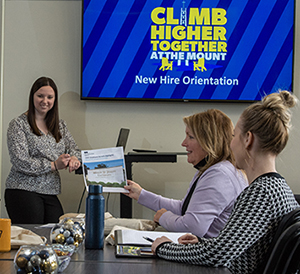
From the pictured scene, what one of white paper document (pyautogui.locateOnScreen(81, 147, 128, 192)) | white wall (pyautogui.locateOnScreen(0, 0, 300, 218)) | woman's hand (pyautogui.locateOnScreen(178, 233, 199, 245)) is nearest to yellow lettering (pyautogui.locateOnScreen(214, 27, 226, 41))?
white wall (pyautogui.locateOnScreen(0, 0, 300, 218))

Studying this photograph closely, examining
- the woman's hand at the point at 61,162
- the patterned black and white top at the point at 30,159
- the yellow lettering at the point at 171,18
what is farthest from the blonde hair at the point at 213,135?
the yellow lettering at the point at 171,18

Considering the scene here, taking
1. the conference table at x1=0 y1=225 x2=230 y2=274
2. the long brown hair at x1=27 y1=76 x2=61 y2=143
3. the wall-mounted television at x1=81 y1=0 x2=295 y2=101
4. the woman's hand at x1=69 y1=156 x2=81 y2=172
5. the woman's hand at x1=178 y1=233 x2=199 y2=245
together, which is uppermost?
the wall-mounted television at x1=81 y1=0 x2=295 y2=101

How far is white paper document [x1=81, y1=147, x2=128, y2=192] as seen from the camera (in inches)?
90.4

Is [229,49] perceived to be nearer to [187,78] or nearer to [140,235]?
[187,78]

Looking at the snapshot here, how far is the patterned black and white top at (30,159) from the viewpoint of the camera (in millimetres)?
2979

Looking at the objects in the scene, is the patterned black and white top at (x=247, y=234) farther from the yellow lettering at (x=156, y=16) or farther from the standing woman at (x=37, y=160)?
the yellow lettering at (x=156, y=16)

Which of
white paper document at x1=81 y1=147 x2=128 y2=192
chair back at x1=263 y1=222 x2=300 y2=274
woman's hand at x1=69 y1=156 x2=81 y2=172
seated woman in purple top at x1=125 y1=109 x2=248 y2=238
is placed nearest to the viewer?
chair back at x1=263 y1=222 x2=300 y2=274

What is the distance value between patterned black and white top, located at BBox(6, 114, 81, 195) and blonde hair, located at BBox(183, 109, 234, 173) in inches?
56.2

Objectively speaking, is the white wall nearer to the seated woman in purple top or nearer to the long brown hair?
the long brown hair

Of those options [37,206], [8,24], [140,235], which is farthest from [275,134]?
[8,24]

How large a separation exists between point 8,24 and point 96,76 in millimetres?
1005

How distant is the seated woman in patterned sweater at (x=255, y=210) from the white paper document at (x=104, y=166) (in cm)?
98

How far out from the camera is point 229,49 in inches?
148

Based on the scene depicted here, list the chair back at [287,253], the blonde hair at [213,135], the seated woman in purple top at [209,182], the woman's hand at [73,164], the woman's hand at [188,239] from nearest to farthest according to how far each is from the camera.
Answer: the chair back at [287,253] < the woman's hand at [188,239] < the seated woman in purple top at [209,182] < the blonde hair at [213,135] < the woman's hand at [73,164]
